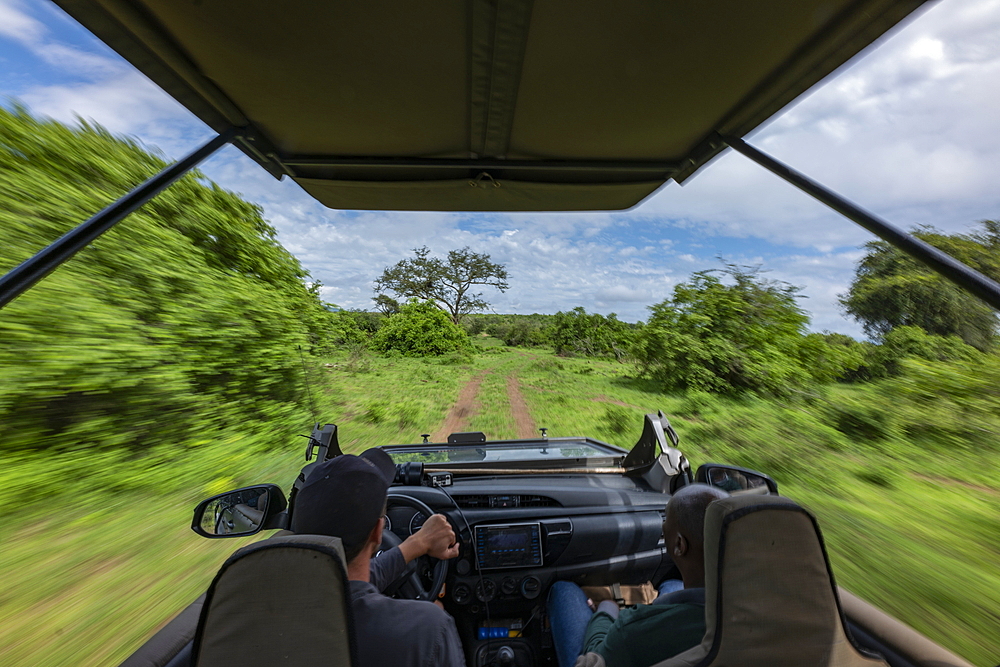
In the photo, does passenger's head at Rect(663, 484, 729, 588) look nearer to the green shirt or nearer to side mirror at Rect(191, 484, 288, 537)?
the green shirt

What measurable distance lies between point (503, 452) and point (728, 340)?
38.7ft

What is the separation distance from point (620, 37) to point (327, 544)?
145 cm

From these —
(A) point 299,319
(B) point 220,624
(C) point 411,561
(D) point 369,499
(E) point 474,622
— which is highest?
(A) point 299,319

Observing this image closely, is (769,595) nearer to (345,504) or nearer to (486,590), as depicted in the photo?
(345,504)

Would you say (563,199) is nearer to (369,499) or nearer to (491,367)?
(369,499)

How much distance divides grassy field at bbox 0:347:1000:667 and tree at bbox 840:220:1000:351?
189 cm

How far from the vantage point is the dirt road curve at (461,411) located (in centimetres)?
1009

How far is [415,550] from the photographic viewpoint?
194 centimetres

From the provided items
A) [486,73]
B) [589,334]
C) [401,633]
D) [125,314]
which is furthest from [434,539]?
[589,334]

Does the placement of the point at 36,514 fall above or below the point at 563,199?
below

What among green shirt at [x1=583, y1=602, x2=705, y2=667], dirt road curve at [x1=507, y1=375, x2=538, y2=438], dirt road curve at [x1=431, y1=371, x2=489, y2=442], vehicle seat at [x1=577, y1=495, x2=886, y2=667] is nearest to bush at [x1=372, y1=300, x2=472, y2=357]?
dirt road curve at [x1=431, y1=371, x2=489, y2=442]

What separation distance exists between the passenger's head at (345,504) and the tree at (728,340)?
12.1m

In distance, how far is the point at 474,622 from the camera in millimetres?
2514

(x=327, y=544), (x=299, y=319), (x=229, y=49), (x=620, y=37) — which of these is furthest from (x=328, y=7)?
(x=299, y=319)
